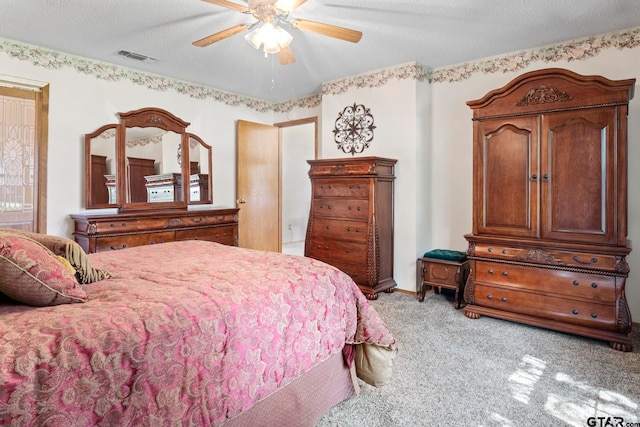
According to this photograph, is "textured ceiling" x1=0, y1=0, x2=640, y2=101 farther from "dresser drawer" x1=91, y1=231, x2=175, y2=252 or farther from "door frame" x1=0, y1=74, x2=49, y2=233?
"dresser drawer" x1=91, y1=231, x2=175, y2=252

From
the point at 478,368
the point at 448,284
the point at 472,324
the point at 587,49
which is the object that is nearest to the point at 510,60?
the point at 587,49

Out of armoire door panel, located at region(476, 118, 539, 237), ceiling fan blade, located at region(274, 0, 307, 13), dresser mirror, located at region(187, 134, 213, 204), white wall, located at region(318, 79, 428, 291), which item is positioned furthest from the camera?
dresser mirror, located at region(187, 134, 213, 204)

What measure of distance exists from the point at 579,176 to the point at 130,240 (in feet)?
13.0

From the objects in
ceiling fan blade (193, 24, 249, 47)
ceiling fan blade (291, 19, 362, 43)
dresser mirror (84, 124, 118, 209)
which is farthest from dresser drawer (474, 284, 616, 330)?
dresser mirror (84, 124, 118, 209)

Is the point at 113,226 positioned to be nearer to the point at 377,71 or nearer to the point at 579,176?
the point at 377,71

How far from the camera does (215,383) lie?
51.1 inches

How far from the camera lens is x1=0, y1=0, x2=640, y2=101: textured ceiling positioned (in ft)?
9.32

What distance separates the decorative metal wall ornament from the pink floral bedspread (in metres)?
2.81

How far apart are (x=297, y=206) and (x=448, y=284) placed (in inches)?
197

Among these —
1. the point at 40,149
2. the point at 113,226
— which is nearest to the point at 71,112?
the point at 40,149

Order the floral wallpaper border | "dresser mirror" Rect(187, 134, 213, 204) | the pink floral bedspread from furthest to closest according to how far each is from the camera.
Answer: "dresser mirror" Rect(187, 134, 213, 204)
the floral wallpaper border
the pink floral bedspread

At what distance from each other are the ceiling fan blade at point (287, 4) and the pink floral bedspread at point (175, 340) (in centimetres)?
148

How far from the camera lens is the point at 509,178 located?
3.24 meters

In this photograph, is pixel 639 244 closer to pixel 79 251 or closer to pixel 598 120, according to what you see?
pixel 598 120
